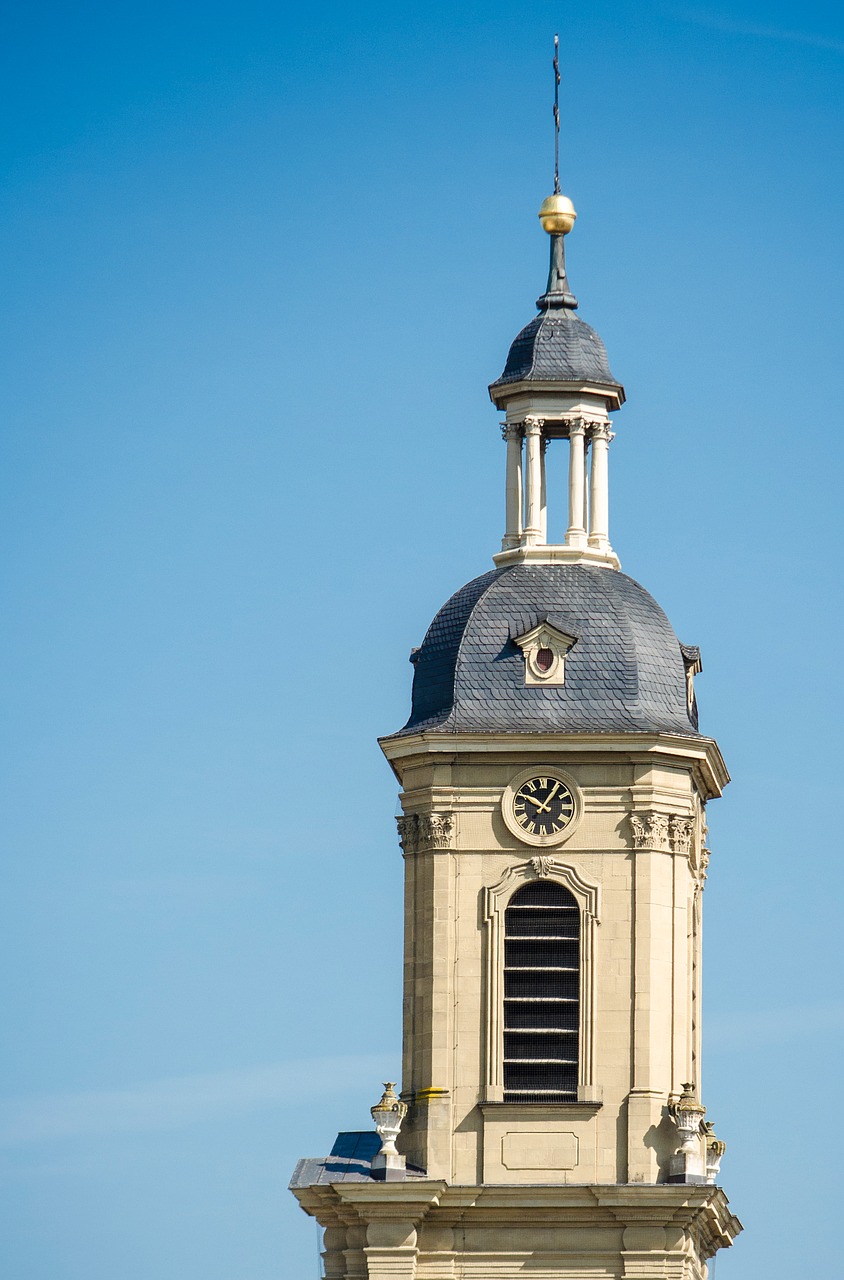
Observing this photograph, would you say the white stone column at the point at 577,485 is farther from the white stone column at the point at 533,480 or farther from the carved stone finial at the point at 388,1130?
the carved stone finial at the point at 388,1130

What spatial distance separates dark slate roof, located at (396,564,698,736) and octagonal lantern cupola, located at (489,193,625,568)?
0.87 metres

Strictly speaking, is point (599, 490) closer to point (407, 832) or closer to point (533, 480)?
point (533, 480)

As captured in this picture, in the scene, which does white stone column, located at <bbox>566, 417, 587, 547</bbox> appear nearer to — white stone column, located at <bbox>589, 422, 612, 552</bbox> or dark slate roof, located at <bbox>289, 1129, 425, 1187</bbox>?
white stone column, located at <bbox>589, 422, 612, 552</bbox>

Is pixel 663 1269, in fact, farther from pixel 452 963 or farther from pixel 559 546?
pixel 559 546

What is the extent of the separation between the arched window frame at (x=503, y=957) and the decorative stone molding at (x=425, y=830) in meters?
1.15

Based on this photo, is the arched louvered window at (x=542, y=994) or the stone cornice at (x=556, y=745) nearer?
the arched louvered window at (x=542, y=994)

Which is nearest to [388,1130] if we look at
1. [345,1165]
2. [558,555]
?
[345,1165]

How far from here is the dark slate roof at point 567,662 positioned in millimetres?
79625

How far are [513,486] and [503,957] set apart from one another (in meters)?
8.99

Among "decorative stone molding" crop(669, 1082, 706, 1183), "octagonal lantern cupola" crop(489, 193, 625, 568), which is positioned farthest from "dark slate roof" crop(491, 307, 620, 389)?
"decorative stone molding" crop(669, 1082, 706, 1183)

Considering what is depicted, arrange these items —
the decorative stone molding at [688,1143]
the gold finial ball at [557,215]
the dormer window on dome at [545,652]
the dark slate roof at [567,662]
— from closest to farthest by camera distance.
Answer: the decorative stone molding at [688,1143], the dark slate roof at [567,662], the dormer window on dome at [545,652], the gold finial ball at [557,215]

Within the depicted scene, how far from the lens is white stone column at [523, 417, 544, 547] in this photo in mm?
82500

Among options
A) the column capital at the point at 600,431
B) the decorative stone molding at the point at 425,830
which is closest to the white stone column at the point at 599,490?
the column capital at the point at 600,431

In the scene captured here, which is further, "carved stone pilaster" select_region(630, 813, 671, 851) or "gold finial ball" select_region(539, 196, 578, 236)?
"gold finial ball" select_region(539, 196, 578, 236)
